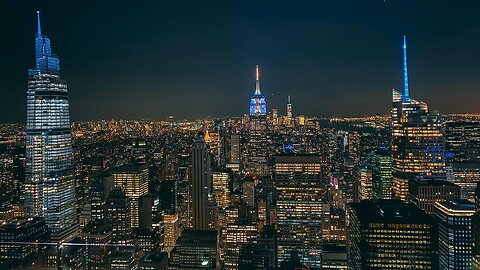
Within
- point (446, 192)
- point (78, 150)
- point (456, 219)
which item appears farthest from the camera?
point (78, 150)

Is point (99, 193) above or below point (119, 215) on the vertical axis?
above

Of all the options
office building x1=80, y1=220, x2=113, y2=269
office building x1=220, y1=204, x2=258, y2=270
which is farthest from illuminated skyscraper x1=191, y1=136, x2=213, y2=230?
office building x1=80, y1=220, x2=113, y2=269

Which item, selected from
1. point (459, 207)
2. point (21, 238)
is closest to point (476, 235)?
point (459, 207)

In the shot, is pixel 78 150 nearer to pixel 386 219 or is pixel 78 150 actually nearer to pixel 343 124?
pixel 343 124

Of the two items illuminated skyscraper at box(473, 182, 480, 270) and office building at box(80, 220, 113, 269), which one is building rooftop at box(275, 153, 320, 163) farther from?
illuminated skyscraper at box(473, 182, 480, 270)

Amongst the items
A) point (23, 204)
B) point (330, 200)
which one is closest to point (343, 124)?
point (330, 200)

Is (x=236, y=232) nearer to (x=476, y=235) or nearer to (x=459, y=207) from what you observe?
(x=459, y=207)
